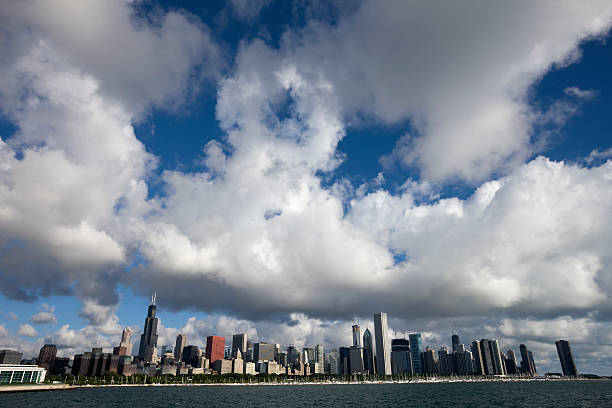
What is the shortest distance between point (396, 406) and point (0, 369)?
683 feet

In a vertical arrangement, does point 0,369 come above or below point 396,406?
above

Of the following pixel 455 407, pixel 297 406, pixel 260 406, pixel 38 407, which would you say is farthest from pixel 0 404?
pixel 455 407

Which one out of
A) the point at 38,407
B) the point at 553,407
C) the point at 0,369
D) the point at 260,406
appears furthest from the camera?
the point at 0,369

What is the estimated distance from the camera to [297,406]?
488 feet

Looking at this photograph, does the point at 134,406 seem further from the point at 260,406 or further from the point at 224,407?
the point at 260,406

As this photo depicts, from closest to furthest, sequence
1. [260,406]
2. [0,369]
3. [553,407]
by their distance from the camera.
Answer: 1. [553,407]
2. [260,406]
3. [0,369]

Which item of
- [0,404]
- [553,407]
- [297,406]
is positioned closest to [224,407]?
[297,406]

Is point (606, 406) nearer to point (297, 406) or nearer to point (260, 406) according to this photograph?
point (297, 406)

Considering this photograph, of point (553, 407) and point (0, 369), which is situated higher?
point (0, 369)

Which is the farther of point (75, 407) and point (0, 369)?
point (0, 369)

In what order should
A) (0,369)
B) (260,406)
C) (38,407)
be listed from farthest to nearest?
(0,369), (260,406), (38,407)

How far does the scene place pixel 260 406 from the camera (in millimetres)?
150625

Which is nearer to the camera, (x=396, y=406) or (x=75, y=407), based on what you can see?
(x=75, y=407)

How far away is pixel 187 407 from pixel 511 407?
12575 cm
